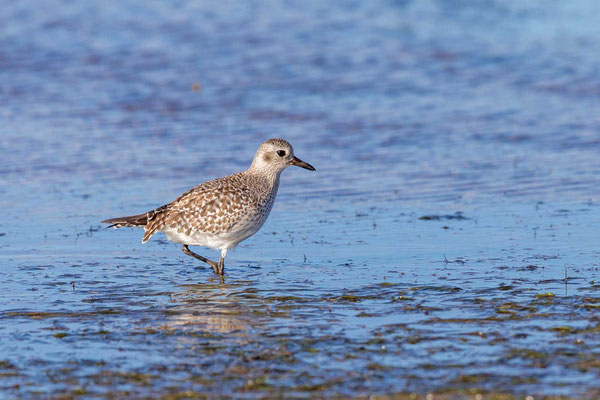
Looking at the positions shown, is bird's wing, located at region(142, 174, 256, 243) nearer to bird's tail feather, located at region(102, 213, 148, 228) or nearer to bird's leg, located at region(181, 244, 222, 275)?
bird's tail feather, located at region(102, 213, 148, 228)

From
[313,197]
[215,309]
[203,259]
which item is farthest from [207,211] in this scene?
[313,197]

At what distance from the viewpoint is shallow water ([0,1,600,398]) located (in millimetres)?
7465

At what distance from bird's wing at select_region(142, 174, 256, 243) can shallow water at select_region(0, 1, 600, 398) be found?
0.48 m

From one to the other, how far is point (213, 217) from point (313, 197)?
3.40m

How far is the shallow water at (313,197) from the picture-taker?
7465mm

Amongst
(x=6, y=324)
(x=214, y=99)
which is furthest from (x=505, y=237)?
(x=214, y=99)

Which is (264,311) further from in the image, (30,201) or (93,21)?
(93,21)

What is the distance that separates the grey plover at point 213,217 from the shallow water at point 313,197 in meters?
0.34

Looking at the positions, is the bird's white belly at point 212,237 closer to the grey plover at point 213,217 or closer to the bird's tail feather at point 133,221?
the grey plover at point 213,217

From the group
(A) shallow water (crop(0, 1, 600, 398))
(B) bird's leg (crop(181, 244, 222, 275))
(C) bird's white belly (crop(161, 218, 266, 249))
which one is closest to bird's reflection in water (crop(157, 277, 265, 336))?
(A) shallow water (crop(0, 1, 600, 398))

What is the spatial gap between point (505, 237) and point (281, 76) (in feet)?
36.1

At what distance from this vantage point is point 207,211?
1085cm

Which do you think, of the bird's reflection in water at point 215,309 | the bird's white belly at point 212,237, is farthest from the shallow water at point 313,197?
the bird's white belly at point 212,237

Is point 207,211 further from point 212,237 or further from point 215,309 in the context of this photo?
point 215,309
